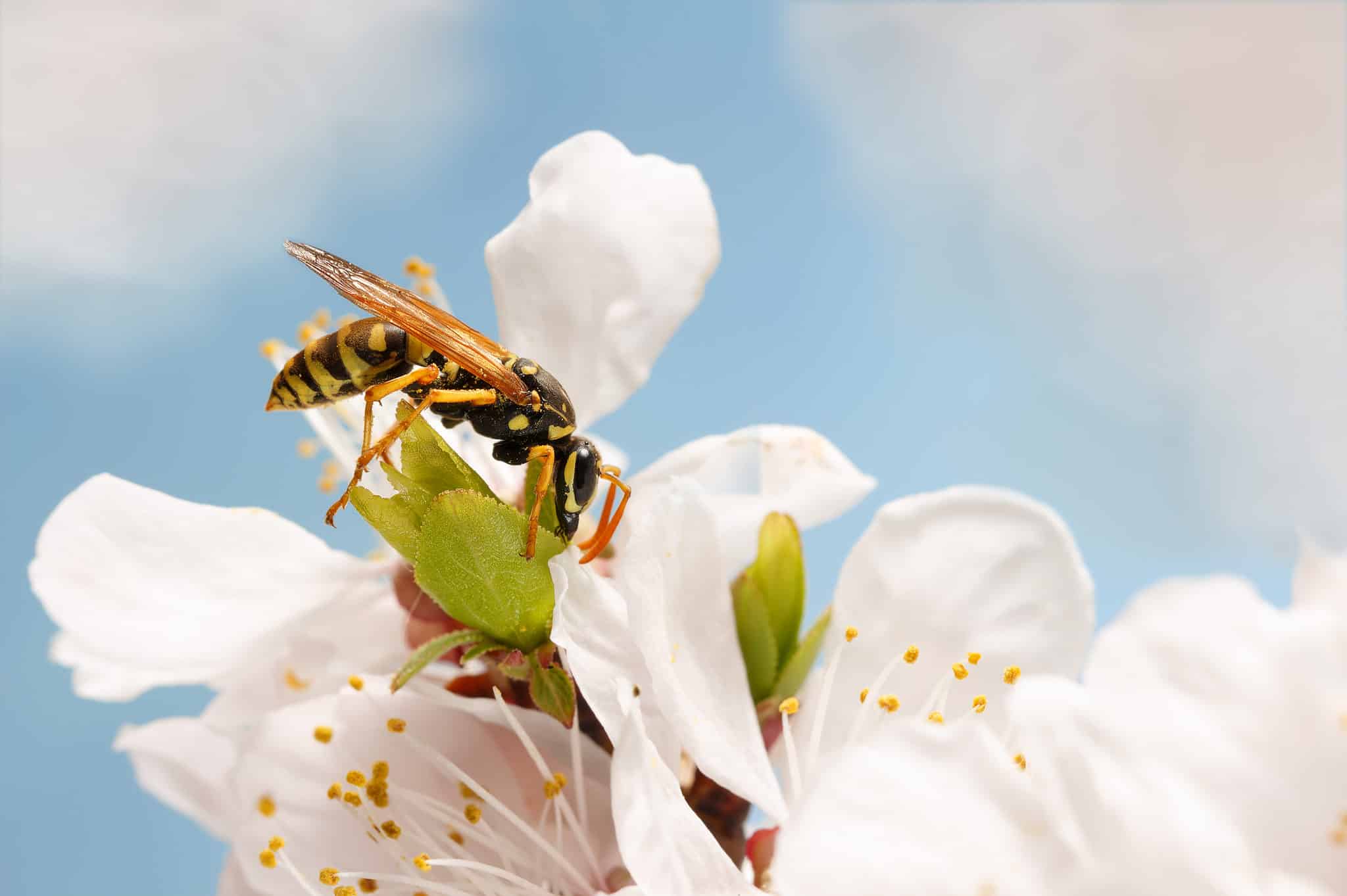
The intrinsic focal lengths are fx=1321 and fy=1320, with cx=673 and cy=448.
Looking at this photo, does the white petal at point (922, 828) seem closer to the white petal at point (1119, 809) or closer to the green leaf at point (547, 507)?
the white petal at point (1119, 809)

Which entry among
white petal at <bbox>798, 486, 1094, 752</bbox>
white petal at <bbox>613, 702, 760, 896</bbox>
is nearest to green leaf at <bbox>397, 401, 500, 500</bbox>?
white petal at <bbox>613, 702, 760, 896</bbox>

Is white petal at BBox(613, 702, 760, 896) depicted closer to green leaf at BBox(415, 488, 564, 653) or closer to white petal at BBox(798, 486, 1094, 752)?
green leaf at BBox(415, 488, 564, 653)

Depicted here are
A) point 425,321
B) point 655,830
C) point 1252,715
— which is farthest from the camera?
point 425,321

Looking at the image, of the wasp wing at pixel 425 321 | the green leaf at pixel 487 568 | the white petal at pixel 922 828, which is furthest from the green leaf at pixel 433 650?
the white petal at pixel 922 828

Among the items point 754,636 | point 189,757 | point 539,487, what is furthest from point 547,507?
point 189,757

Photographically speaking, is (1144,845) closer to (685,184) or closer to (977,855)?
(977,855)

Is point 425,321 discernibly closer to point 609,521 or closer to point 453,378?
point 453,378

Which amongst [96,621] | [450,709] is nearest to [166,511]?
[96,621]
